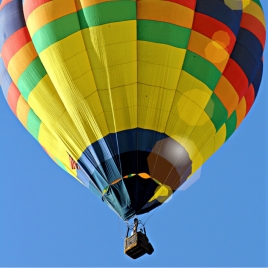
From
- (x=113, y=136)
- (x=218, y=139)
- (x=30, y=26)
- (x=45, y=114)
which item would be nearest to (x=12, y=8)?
(x=30, y=26)

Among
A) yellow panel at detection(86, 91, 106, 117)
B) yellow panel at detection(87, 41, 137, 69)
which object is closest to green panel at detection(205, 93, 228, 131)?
yellow panel at detection(87, 41, 137, 69)

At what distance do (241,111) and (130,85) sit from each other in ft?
8.03

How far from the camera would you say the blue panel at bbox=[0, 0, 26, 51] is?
15664mm

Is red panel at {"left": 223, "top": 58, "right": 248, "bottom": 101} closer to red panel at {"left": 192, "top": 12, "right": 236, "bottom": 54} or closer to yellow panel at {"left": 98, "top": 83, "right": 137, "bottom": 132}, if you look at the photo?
red panel at {"left": 192, "top": 12, "right": 236, "bottom": 54}

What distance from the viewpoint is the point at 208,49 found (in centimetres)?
1515

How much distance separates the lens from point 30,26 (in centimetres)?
1537

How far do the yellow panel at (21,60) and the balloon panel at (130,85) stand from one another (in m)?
0.03

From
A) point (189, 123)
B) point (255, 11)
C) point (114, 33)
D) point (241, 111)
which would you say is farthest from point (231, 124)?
point (114, 33)

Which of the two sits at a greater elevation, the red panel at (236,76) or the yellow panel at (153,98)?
the red panel at (236,76)

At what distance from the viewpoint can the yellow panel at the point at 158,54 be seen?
1483cm

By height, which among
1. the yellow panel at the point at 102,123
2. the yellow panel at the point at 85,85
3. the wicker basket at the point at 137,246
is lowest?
the wicker basket at the point at 137,246

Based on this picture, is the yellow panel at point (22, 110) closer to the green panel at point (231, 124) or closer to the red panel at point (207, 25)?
the red panel at point (207, 25)

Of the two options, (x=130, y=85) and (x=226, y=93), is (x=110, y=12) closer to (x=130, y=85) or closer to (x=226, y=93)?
(x=130, y=85)

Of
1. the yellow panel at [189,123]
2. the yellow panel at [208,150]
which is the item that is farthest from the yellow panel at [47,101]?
the yellow panel at [208,150]
